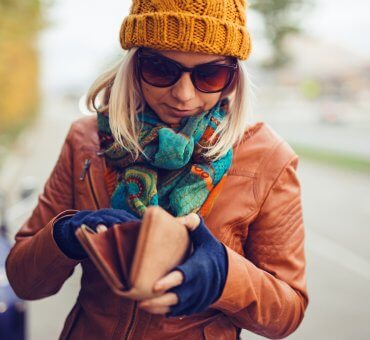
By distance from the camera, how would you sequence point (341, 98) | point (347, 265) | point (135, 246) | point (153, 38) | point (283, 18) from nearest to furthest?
point (135, 246)
point (153, 38)
point (347, 265)
point (283, 18)
point (341, 98)

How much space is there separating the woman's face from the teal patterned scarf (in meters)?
0.02

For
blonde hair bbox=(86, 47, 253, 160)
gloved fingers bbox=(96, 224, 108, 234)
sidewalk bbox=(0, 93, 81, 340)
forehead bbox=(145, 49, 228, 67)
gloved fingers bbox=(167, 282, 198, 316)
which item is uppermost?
forehead bbox=(145, 49, 228, 67)

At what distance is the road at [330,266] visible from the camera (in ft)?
13.5

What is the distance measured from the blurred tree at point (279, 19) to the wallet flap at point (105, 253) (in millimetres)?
16733

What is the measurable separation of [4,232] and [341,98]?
4567 cm

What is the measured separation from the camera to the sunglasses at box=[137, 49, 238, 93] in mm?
1441

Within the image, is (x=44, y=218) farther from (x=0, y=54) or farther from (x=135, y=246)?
(x=0, y=54)

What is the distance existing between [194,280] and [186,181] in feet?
1.31

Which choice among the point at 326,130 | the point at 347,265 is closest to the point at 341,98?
the point at 326,130

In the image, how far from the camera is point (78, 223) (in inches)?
50.7

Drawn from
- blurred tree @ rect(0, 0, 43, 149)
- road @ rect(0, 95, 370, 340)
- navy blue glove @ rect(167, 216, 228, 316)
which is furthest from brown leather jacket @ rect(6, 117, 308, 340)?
blurred tree @ rect(0, 0, 43, 149)

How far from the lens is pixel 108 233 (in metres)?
1.16

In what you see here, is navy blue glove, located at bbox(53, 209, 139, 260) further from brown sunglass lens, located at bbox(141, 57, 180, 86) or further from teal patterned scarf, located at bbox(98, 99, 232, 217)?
brown sunglass lens, located at bbox(141, 57, 180, 86)

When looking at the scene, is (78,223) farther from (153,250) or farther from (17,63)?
(17,63)
